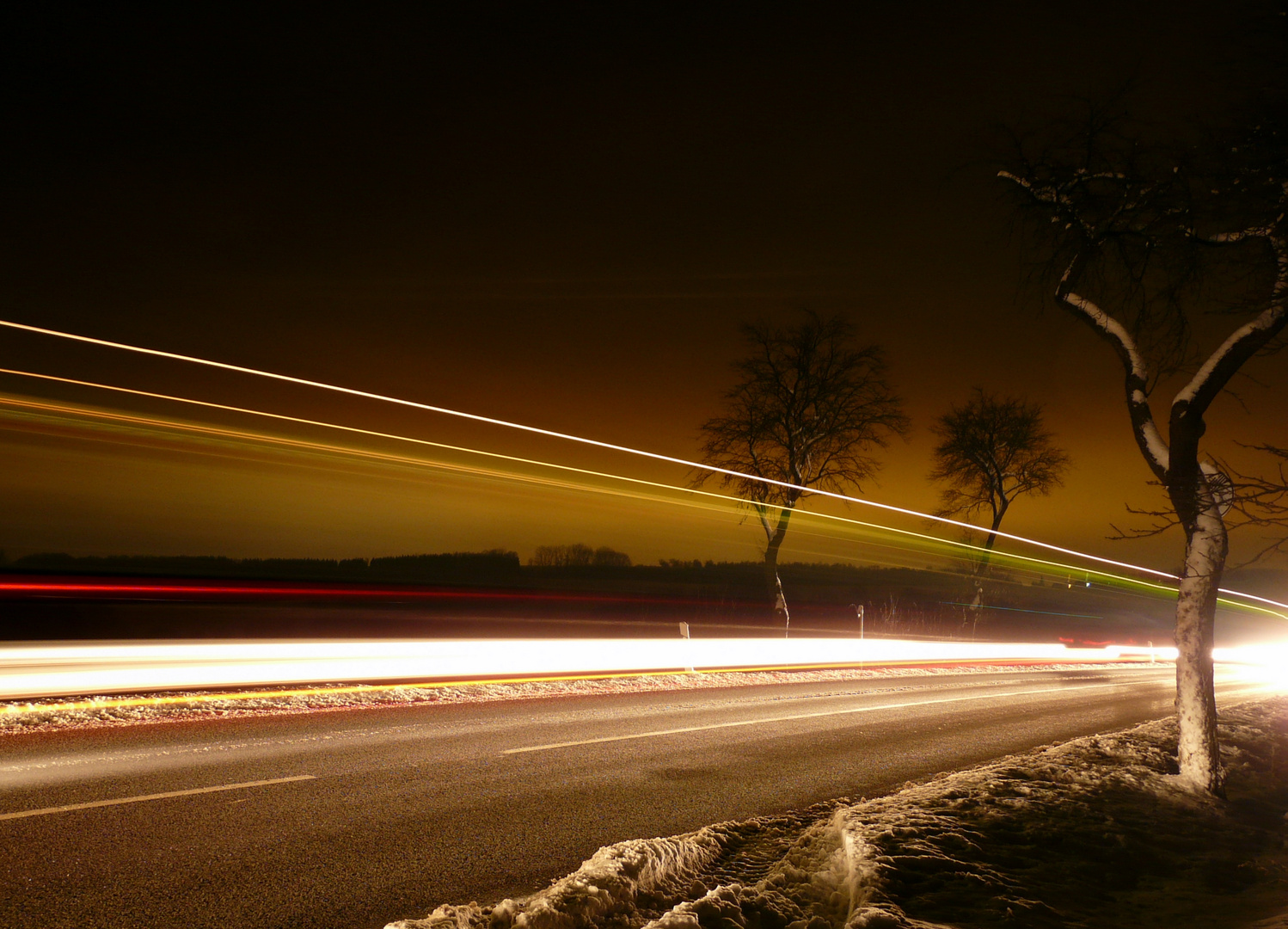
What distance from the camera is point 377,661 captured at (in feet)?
41.0

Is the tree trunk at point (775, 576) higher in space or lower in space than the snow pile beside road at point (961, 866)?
higher

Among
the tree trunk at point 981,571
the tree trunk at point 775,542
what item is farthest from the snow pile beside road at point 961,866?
the tree trunk at point 981,571

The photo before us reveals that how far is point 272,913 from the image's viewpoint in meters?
4.08

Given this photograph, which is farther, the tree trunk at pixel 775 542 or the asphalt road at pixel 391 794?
the tree trunk at pixel 775 542

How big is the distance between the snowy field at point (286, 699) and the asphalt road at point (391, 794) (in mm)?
567

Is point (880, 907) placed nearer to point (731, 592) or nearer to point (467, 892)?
point (467, 892)

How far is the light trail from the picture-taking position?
9.11 metres

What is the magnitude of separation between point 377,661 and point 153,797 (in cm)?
652

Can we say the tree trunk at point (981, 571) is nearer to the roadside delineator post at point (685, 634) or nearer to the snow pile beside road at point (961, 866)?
the roadside delineator post at point (685, 634)

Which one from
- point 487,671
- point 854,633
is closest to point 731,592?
point 854,633

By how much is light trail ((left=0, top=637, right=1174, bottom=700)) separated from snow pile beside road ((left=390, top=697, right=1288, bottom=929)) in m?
7.59

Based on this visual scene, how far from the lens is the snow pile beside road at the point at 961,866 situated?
4.02 m

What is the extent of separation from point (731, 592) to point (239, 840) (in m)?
38.7

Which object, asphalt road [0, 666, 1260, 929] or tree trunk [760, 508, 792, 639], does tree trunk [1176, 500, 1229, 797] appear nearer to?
asphalt road [0, 666, 1260, 929]
